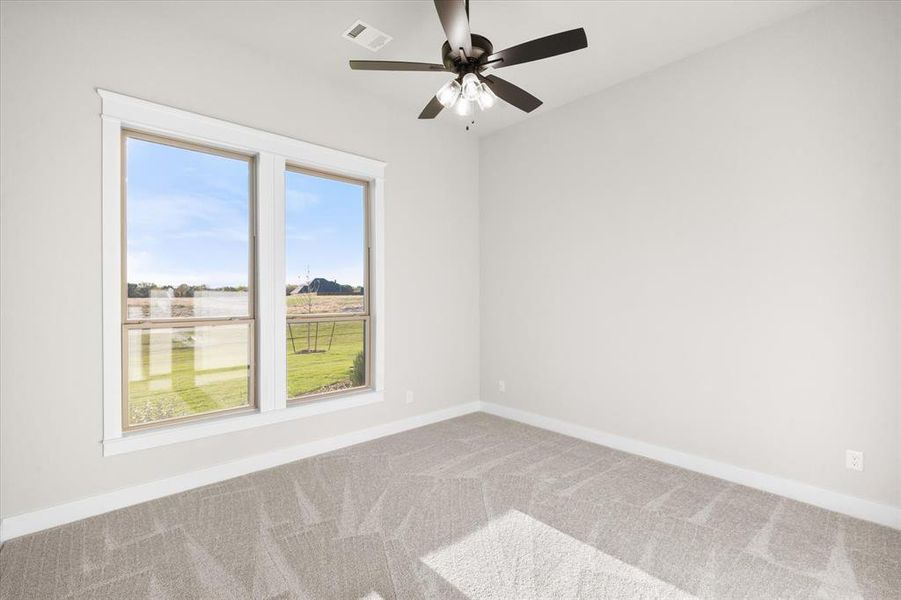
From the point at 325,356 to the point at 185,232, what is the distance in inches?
58.3

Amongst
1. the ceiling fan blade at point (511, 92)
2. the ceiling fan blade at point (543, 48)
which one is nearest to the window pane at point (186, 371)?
the ceiling fan blade at point (511, 92)

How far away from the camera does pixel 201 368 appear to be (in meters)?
3.24

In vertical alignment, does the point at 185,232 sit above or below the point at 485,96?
below

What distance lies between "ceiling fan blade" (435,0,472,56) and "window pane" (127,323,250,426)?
2526 mm

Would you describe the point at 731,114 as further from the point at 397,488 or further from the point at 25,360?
the point at 25,360

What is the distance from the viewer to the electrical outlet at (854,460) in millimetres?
2676

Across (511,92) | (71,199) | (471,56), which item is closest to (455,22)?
(471,56)

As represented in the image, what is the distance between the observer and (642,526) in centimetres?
257

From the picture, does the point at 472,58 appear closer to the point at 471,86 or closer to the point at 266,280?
the point at 471,86

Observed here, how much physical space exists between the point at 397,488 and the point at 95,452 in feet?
6.17

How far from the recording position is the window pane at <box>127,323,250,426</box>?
2977 millimetres

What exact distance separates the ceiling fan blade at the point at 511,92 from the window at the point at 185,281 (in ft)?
6.61

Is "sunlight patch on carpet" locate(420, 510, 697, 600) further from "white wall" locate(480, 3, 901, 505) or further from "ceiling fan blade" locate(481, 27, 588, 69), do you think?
"ceiling fan blade" locate(481, 27, 588, 69)

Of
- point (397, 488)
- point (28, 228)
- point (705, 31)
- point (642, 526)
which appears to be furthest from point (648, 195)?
point (28, 228)
